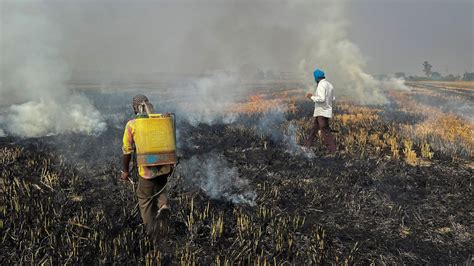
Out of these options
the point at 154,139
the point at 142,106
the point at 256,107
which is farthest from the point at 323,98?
the point at 256,107

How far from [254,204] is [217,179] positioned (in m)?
1.31

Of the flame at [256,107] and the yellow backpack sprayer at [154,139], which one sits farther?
the flame at [256,107]

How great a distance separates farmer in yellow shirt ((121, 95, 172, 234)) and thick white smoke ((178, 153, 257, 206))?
5.23 feet

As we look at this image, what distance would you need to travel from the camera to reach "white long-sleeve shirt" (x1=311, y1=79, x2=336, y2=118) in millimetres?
8508

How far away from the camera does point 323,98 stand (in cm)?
849

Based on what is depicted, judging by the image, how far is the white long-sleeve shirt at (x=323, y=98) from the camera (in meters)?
8.51

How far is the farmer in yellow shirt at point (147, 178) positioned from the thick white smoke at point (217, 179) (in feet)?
5.23

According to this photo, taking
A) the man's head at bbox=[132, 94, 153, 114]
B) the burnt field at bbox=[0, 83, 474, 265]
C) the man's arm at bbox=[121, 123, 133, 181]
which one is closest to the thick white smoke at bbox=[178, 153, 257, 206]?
the burnt field at bbox=[0, 83, 474, 265]

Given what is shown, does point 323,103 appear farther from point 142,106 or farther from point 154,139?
point 154,139

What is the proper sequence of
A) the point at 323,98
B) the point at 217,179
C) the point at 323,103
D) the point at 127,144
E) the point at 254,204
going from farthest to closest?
1. the point at 323,103
2. the point at 323,98
3. the point at 217,179
4. the point at 254,204
5. the point at 127,144

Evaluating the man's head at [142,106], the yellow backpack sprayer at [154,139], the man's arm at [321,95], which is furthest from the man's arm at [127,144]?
the man's arm at [321,95]

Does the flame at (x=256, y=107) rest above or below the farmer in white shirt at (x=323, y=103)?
below

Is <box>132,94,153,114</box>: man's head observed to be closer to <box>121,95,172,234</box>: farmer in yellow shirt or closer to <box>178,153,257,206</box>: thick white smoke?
<box>121,95,172,234</box>: farmer in yellow shirt

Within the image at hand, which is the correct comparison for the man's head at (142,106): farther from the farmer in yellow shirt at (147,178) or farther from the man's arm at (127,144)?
the man's arm at (127,144)
